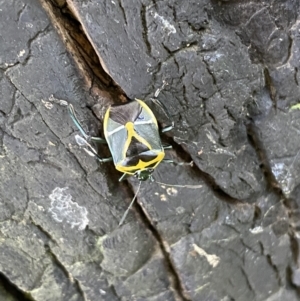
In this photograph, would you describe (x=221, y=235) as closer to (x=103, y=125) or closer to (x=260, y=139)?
(x=260, y=139)

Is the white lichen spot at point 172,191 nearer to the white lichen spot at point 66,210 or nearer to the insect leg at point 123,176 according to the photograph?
the insect leg at point 123,176

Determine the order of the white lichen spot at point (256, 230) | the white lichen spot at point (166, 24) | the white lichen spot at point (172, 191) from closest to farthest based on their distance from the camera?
1. the white lichen spot at point (166, 24)
2. the white lichen spot at point (172, 191)
3. the white lichen spot at point (256, 230)

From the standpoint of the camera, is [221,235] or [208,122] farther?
[221,235]

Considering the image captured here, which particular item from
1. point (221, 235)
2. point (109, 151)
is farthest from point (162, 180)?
point (221, 235)

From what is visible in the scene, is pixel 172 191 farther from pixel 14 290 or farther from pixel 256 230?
pixel 14 290

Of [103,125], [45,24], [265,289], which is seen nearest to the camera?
[45,24]

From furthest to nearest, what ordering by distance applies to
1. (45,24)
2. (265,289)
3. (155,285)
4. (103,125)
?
(265,289)
(155,285)
(103,125)
(45,24)

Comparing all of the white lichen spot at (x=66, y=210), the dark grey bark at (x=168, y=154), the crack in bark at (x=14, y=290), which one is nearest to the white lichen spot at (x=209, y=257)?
the dark grey bark at (x=168, y=154)

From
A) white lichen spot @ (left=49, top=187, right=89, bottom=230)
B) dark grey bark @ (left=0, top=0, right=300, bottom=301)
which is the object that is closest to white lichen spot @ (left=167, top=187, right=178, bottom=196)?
dark grey bark @ (left=0, top=0, right=300, bottom=301)
